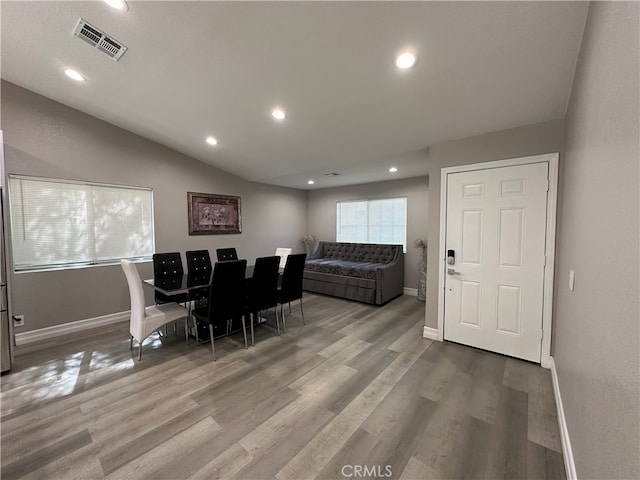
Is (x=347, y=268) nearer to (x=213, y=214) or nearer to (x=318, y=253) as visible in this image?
(x=318, y=253)

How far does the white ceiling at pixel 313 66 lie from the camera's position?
1.72 metres

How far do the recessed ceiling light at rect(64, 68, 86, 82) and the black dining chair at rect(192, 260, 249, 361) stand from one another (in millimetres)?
2478

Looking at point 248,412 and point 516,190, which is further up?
point 516,190

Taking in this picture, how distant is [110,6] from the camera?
193 centimetres

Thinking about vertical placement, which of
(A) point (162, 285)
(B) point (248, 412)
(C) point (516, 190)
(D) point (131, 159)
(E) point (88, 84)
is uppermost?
(E) point (88, 84)

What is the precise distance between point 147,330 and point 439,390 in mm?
2884

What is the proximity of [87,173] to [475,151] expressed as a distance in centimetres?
499

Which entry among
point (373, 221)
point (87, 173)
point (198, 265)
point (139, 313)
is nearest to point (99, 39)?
point (87, 173)

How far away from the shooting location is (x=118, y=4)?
189 cm

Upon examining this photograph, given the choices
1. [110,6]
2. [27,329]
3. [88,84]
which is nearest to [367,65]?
[110,6]

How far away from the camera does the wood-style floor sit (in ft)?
5.21

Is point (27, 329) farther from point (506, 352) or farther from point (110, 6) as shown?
point (506, 352)

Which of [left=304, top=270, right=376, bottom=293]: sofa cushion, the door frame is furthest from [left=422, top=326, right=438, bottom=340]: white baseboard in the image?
[left=304, top=270, right=376, bottom=293]: sofa cushion

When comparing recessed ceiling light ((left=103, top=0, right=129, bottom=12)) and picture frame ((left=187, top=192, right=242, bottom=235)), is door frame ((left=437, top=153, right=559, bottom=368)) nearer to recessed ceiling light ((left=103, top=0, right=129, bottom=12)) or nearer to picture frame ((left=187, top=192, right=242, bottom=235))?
recessed ceiling light ((left=103, top=0, right=129, bottom=12))
